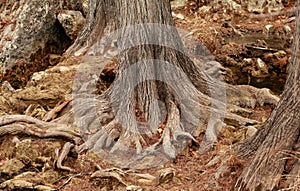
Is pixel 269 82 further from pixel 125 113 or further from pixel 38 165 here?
pixel 38 165

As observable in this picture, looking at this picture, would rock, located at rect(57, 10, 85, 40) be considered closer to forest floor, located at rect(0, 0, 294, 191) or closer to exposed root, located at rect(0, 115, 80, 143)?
forest floor, located at rect(0, 0, 294, 191)

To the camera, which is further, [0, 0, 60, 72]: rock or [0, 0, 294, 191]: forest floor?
[0, 0, 60, 72]: rock

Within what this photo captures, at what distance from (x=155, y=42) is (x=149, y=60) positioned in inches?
10.2

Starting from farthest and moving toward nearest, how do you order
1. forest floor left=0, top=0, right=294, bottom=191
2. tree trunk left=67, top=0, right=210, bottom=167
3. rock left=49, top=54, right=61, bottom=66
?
rock left=49, top=54, right=61, bottom=66
tree trunk left=67, top=0, right=210, bottom=167
forest floor left=0, top=0, right=294, bottom=191

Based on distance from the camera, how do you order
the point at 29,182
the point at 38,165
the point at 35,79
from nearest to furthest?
the point at 29,182 < the point at 38,165 < the point at 35,79

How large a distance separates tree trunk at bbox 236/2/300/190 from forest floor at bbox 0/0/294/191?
1.28 ft


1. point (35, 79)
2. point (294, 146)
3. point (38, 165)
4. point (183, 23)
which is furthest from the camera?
point (183, 23)

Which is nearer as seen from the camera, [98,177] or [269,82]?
[98,177]

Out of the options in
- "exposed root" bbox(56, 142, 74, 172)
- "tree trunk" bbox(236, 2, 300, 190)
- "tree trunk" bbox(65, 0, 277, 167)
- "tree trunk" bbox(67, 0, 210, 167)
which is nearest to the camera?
"tree trunk" bbox(236, 2, 300, 190)

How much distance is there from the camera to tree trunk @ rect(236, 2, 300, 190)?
3.88m

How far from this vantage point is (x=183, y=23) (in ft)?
41.3

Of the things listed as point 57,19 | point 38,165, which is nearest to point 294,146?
point 38,165

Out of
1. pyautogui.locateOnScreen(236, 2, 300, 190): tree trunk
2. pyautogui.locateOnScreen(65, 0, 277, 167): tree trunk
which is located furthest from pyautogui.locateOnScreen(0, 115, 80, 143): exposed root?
pyautogui.locateOnScreen(236, 2, 300, 190): tree trunk

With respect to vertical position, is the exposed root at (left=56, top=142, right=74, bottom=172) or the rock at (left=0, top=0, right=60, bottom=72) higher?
the rock at (left=0, top=0, right=60, bottom=72)
